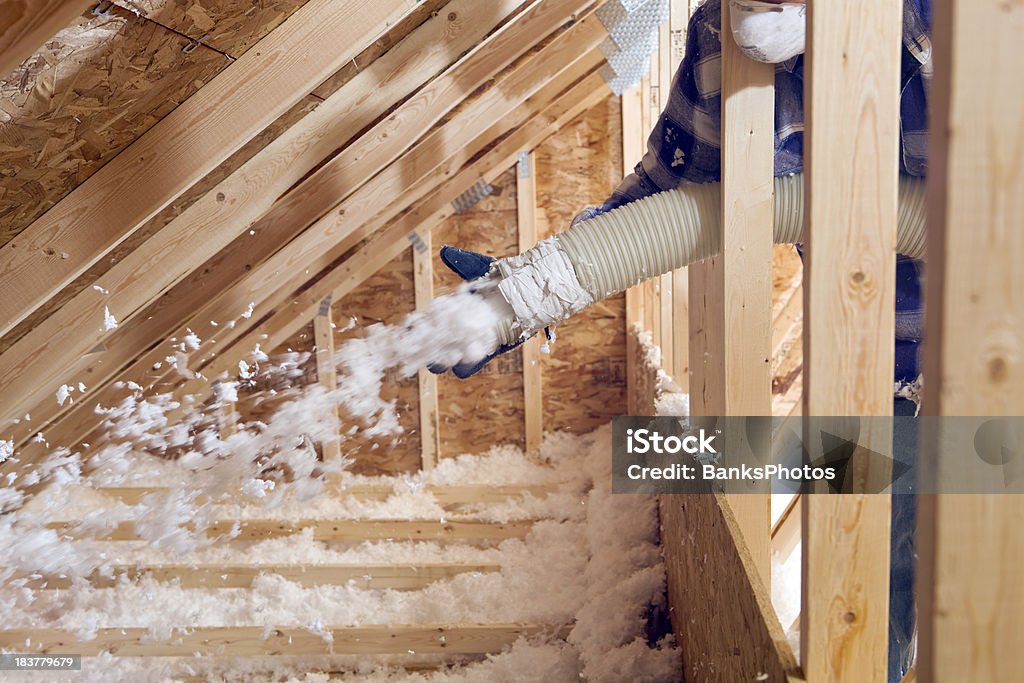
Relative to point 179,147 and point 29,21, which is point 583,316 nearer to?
point 179,147

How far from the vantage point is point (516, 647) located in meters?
2.24

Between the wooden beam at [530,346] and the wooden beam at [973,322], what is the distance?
3.73 m

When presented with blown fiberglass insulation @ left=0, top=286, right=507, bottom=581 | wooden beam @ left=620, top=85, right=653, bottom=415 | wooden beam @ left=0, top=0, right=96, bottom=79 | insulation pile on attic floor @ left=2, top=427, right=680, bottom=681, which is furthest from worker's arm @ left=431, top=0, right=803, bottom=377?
wooden beam @ left=620, top=85, right=653, bottom=415

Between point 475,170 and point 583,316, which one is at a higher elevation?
point 475,170

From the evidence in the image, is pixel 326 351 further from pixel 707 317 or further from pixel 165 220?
pixel 707 317

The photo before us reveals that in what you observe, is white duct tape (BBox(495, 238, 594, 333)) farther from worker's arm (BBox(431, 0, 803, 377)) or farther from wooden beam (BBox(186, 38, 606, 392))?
wooden beam (BBox(186, 38, 606, 392))

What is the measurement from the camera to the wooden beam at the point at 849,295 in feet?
2.70

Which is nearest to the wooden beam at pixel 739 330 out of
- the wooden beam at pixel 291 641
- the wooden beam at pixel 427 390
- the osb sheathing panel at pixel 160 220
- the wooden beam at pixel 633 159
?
the wooden beam at pixel 291 641

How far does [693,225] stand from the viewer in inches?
54.1

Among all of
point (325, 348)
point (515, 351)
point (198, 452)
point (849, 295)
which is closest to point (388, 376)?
point (325, 348)

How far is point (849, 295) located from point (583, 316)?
358cm

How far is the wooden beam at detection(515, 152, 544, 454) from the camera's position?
427 centimetres

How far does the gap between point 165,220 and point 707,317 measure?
3.83 ft

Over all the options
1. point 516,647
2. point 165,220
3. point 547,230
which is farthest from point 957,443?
point 547,230
